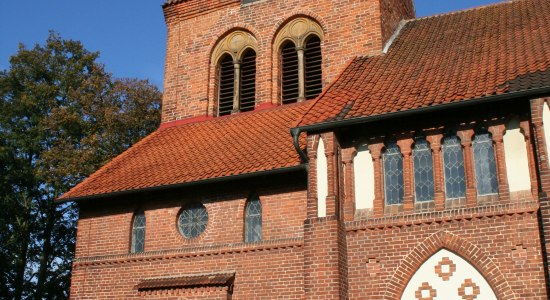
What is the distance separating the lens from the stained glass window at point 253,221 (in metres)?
13.3

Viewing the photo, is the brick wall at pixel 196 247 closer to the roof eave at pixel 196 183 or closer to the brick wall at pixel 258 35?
the roof eave at pixel 196 183

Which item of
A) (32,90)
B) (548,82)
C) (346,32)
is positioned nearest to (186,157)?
(346,32)

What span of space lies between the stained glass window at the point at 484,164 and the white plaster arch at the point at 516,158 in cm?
25

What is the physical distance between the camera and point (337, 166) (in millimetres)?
11734

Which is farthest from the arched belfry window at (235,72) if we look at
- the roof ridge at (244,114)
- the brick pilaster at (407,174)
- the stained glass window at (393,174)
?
the brick pilaster at (407,174)

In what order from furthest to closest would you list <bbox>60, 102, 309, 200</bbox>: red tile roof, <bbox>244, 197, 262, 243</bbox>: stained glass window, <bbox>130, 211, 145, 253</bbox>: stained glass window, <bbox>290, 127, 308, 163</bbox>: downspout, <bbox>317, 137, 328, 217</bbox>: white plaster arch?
<bbox>130, 211, 145, 253</bbox>: stained glass window
<bbox>60, 102, 309, 200</bbox>: red tile roof
<bbox>244, 197, 262, 243</bbox>: stained glass window
<bbox>290, 127, 308, 163</bbox>: downspout
<bbox>317, 137, 328, 217</bbox>: white plaster arch

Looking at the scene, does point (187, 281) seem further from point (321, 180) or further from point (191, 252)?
point (321, 180)

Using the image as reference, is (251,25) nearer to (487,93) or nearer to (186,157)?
(186,157)

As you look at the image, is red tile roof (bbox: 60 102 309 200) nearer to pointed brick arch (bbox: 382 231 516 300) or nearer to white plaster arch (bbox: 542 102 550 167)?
pointed brick arch (bbox: 382 231 516 300)

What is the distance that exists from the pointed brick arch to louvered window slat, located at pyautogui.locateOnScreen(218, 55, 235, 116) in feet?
26.2

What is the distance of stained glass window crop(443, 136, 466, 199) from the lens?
36.7ft

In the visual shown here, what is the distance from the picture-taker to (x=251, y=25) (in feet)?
58.6

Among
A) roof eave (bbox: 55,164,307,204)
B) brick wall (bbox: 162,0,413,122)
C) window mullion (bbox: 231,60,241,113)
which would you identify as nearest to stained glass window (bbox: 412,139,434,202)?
roof eave (bbox: 55,164,307,204)

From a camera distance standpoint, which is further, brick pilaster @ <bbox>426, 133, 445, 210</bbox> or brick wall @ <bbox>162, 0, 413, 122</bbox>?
brick wall @ <bbox>162, 0, 413, 122</bbox>
